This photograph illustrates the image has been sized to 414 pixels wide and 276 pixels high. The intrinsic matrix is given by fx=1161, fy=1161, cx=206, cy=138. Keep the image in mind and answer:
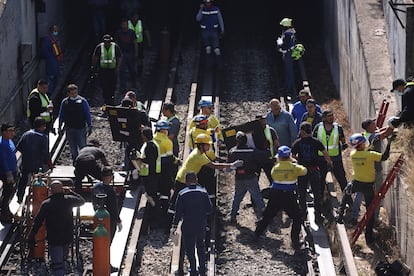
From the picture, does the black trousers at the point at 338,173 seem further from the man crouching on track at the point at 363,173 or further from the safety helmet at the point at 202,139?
the safety helmet at the point at 202,139

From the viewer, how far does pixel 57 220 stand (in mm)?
15594

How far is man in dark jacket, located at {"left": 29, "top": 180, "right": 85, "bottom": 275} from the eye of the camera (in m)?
15.5

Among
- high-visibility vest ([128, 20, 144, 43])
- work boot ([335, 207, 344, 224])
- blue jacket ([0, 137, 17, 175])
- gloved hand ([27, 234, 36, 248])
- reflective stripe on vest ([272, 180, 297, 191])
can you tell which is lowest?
work boot ([335, 207, 344, 224])

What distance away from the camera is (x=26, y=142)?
60.4 ft

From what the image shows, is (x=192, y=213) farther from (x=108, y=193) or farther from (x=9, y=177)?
(x=9, y=177)

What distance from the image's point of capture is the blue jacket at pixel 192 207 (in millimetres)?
16062

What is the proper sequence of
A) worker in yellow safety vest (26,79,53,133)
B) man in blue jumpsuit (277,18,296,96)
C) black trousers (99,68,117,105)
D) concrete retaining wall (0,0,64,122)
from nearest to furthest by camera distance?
worker in yellow safety vest (26,79,53,133)
concrete retaining wall (0,0,64,122)
black trousers (99,68,117,105)
man in blue jumpsuit (277,18,296,96)

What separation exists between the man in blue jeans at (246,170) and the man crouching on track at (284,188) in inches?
27.6

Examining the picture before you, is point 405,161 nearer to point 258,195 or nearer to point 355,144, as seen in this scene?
point 355,144

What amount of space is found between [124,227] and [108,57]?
5.86 meters

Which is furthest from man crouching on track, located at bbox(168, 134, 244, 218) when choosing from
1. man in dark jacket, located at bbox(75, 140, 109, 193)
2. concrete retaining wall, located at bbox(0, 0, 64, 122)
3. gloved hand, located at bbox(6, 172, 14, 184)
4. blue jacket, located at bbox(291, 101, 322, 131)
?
concrete retaining wall, located at bbox(0, 0, 64, 122)

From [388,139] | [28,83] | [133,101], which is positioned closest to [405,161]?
[388,139]

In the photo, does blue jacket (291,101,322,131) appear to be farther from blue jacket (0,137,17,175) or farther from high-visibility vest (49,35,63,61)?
high-visibility vest (49,35,63,61)

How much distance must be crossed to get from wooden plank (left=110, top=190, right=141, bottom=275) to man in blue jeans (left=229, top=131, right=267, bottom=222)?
5.67ft
